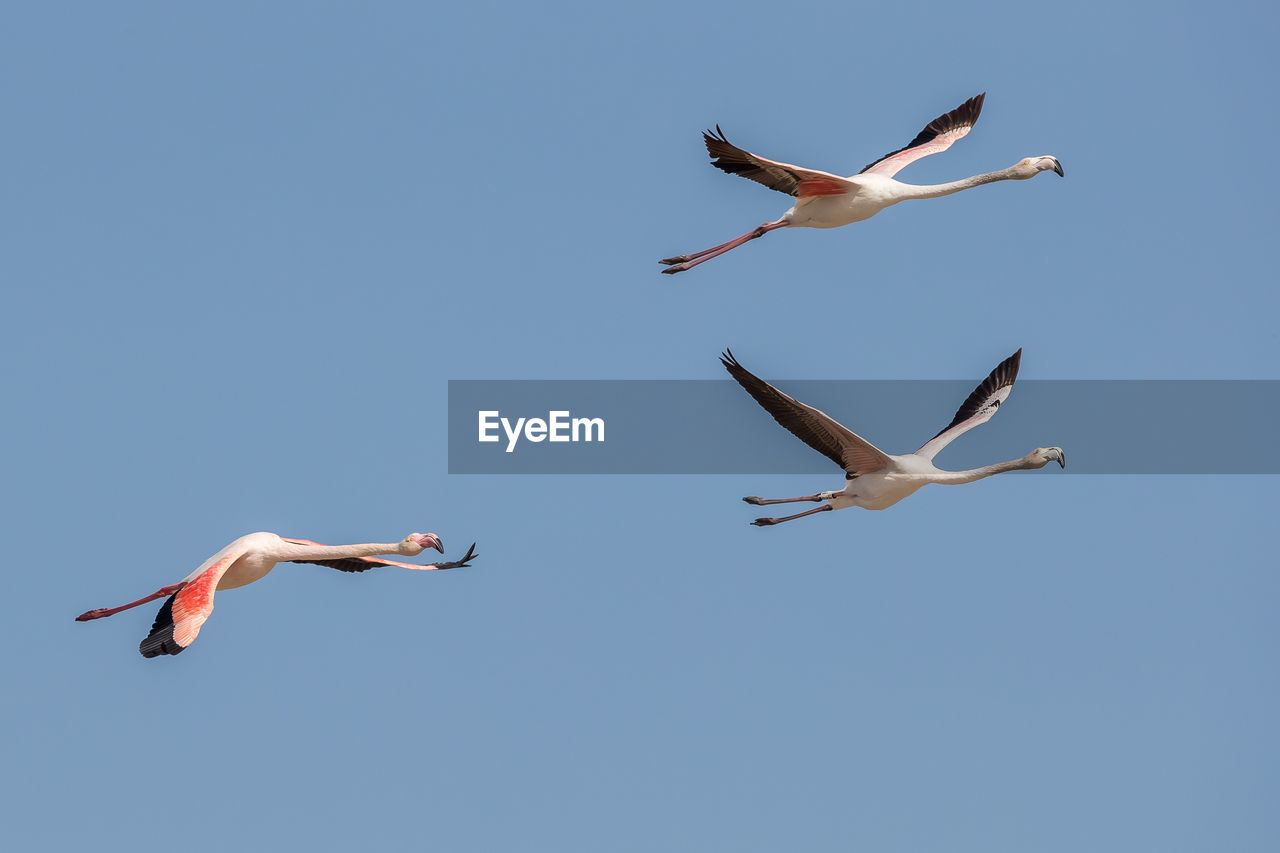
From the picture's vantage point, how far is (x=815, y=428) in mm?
27219

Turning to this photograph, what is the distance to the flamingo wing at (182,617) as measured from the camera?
23.2 metres

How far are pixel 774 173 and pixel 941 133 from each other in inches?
306

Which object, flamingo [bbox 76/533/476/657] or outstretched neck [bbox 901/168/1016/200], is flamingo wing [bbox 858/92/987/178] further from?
flamingo [bbox 76/533/476/657]

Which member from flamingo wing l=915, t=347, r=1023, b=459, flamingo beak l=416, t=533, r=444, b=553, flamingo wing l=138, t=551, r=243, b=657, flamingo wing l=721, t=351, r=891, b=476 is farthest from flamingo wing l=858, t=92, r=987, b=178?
flamingo wing l=138, t=551, r=243, b=657

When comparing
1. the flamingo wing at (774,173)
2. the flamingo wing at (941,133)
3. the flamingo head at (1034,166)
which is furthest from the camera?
the flamingo wing at (941,133)

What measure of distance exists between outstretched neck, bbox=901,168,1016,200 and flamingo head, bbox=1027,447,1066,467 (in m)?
4.38

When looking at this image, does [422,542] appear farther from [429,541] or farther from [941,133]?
[941,133]

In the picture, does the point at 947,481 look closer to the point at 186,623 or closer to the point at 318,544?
the point at 318,544

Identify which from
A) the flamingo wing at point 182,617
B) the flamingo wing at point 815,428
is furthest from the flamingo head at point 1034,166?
the flamingo wing at point 182,617

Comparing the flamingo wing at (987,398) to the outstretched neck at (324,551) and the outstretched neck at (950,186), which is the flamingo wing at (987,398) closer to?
the outstretched neck at (950,186)

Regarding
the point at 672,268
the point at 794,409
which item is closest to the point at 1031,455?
the point at 794,409

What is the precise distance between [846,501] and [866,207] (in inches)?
174

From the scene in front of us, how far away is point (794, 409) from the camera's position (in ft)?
87.7

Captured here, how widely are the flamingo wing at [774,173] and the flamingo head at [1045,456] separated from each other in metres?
4.72
